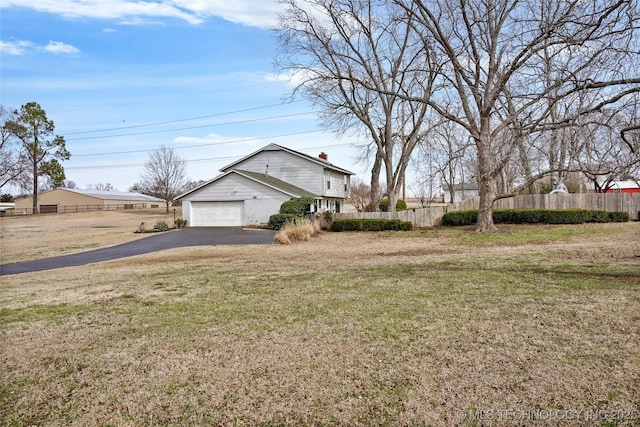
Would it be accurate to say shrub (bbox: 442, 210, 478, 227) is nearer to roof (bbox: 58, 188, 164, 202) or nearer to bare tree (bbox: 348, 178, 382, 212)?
bare tree (bbox: 348, 178, 382, 212)

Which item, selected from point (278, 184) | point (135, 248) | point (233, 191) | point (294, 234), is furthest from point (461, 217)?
point (135, 248)

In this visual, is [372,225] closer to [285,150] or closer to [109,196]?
[285,150]

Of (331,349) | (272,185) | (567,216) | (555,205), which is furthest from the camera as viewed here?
(272,185)

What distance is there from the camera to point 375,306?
21.1 feet

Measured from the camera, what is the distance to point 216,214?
1192 inches

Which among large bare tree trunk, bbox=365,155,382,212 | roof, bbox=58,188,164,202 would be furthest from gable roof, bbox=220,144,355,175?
roof, bbox=58,188,164,202

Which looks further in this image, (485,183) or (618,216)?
(618,216)

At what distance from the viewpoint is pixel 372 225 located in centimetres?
2334

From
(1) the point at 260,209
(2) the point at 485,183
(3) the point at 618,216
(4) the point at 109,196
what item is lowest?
(3) the point at 618,216

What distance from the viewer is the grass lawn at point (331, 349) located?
346cm

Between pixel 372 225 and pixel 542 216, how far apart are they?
9345 millimetres

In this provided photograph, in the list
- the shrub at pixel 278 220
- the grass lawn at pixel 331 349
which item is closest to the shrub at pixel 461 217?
the shrub at pixel 278 220

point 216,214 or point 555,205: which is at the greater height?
point 555,205

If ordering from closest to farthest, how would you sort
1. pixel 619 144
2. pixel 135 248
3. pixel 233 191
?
pixel 619 144
pixel 135 248
pixel 233 191
